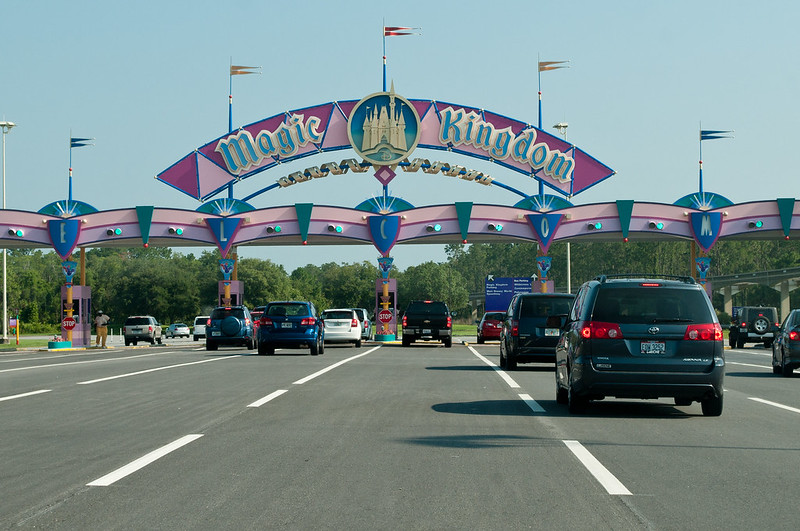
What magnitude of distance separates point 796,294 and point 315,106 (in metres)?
110

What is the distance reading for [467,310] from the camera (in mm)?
171375

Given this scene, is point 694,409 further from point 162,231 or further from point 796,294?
point 796,294

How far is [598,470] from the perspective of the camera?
9.28 meters

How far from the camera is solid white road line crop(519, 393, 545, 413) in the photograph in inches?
587

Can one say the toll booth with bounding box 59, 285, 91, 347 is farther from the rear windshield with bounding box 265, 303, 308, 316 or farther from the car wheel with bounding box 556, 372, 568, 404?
the car wheel with bounding box 556, 372, 568, 404

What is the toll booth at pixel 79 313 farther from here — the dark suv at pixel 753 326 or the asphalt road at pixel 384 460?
the asphalt road at pixel 384 460

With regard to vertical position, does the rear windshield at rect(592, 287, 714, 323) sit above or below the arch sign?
below

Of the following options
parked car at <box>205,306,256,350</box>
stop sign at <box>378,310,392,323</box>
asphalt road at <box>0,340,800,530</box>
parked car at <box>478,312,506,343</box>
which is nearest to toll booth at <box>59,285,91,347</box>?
parked car at <box>205,306,256,350</box>

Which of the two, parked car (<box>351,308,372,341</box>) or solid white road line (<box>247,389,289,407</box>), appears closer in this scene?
solid white road line (<box>247,389,289,407</box>)

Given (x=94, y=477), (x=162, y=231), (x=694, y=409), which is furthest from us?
(x=162, y=231)

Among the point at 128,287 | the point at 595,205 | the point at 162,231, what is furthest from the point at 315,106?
the point at 128,287

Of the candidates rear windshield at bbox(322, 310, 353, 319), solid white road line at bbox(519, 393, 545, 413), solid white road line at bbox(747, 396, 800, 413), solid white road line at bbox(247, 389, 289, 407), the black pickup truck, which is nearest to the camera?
solid white road line at bbox(519, 393, 545, 413)

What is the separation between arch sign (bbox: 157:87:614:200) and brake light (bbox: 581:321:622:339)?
38.1 metres

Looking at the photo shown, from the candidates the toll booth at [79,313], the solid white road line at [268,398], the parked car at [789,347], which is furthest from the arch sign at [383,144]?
the solid white road line at [268,398]
